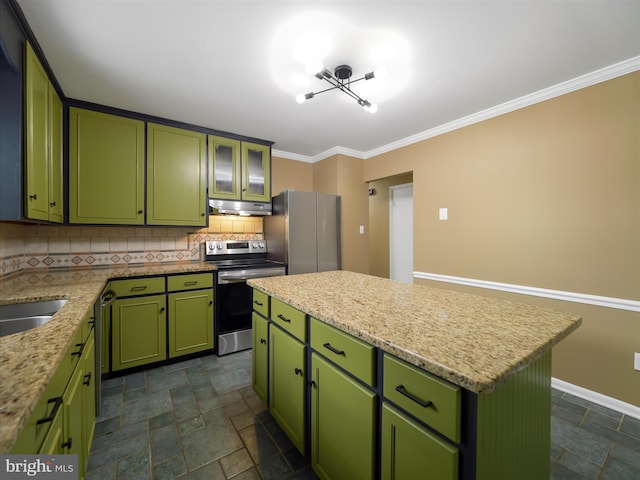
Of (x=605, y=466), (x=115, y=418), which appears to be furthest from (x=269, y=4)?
(x=605, y=466)

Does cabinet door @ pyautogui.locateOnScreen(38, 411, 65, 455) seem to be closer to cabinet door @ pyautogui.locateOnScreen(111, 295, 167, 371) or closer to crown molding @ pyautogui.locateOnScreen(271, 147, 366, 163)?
cabinet door @ pyautogui.locateOnScreen(111, 295, 167, 371)

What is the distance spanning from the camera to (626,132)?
1881 mm

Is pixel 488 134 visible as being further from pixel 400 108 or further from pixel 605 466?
pixel 605 466

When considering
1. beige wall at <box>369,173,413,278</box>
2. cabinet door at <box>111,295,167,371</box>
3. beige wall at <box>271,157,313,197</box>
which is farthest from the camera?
beige wall at <box>369,173,413,278</box>

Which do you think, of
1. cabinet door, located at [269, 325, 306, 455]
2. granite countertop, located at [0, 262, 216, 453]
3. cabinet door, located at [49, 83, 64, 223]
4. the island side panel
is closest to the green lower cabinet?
granite countertop, located at [0, 262, 216, 453]

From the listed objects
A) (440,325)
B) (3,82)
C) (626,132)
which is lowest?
(440,325)

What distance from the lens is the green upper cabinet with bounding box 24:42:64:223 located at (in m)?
1.60

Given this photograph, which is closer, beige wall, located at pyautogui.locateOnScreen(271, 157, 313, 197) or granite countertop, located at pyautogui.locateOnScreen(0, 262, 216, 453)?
granite countertop, located at pyautogui.locateOnScreen(0, 262, 216, 453)

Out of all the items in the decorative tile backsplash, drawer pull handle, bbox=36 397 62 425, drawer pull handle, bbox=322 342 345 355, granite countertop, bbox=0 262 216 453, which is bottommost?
drawer pull handle, bbox=36 397 62 425

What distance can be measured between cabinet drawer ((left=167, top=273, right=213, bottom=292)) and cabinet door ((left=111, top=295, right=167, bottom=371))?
0.43 feet

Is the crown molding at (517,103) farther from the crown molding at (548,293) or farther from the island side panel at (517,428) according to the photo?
the island side panel at (517,428)

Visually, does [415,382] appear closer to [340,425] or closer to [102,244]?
[340,425]

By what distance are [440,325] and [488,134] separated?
238 centimetres

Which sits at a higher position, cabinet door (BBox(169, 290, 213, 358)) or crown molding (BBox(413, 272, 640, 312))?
crown molding (BBox(413, 272, 640, 312))
